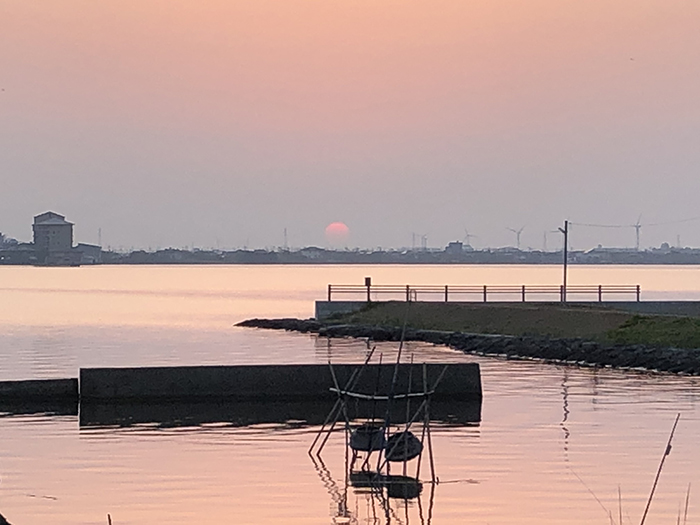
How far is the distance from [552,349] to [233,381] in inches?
956

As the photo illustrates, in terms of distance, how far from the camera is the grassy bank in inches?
2276

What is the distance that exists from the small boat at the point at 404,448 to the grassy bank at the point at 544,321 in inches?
1028

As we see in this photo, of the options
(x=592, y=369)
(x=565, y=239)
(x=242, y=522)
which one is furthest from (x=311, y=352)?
(x=242, y=522)

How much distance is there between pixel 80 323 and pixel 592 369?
56.2 metres

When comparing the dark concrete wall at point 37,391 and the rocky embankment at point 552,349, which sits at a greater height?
the dark concrete wall at point 37,391

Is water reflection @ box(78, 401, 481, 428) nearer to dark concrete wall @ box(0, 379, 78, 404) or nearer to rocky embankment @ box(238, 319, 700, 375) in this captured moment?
dark concrete wall @ box(0, 379, 78, 404)

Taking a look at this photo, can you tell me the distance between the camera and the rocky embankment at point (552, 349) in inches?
2004

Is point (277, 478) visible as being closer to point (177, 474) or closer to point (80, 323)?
point (177, 474)

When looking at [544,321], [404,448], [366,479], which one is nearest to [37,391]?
[366,479]

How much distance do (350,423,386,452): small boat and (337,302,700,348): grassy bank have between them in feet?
83.3

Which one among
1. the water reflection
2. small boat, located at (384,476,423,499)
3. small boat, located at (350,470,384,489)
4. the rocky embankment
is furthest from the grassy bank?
small boat, located at (384,476,423,499)

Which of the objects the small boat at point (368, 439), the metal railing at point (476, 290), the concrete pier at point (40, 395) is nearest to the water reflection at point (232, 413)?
the concrete pier at point (40, 395)

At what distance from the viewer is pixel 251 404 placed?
35594mm

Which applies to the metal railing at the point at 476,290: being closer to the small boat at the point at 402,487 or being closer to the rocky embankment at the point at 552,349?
the rocky embankment at the point at 552,349
